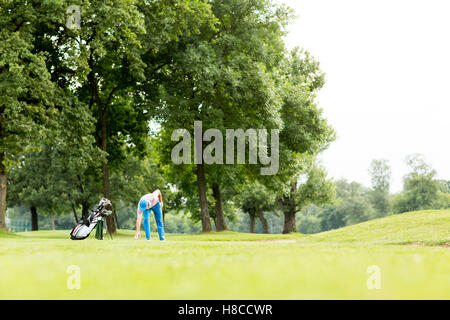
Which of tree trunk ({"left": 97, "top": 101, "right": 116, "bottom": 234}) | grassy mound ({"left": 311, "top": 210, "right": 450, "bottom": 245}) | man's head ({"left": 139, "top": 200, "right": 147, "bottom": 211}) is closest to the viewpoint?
man's head ({"left": 139, "top": 200, "right": 147, "bottom": 211})

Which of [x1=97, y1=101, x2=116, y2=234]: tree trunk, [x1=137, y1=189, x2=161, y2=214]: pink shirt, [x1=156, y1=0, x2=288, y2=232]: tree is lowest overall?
[x1=137, y1=189, x2=161, y2=214]: pink shirt

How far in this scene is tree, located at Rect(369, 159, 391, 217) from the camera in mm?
99500

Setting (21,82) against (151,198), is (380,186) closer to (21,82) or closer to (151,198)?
(21,82)

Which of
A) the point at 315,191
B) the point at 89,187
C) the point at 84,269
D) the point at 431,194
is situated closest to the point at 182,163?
the point at 89,187

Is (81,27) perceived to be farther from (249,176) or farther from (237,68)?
(249,176)

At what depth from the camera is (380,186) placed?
334 ft

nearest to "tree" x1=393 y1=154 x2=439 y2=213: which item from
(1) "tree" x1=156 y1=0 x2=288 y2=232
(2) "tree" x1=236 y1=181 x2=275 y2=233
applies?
(2) "tree" x1=236 y1=181 x2=275 y2=233

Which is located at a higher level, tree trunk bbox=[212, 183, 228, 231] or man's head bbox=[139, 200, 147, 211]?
man's head bbox=[139, 200, 147, 211]

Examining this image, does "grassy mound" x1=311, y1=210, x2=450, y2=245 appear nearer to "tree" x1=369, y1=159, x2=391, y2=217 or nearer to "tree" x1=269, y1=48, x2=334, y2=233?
"tree" x1=269, y1=48, x2=334, y2=233

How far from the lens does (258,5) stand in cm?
2897

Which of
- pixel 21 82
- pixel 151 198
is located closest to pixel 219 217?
pixel 21 82

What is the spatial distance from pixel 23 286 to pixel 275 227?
461 feet

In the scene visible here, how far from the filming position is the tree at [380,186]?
99500 millimetres

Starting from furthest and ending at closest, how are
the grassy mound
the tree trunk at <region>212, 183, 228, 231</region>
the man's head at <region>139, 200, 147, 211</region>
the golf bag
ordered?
the tree trunk at <region>212, 183, 228, 231</region>, the grassy mound, the golf bag, the man's head at <region>139, 200, 147, 211</region>
